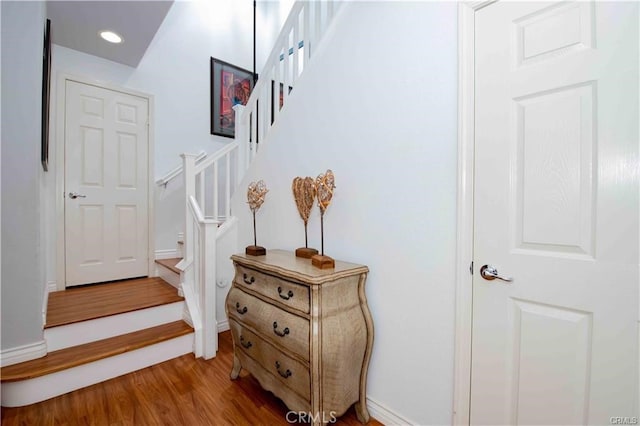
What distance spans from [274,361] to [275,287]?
1.36 ft

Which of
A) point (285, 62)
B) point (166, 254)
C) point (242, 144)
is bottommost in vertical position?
point (166, 254)

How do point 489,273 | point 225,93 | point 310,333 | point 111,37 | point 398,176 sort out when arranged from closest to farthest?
point 489,273
point 310,333
point 398,176
point 111,37
point 225,93

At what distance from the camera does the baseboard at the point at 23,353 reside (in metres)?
1.79

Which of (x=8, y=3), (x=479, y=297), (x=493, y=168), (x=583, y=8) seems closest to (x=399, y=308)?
(x=479, y=297)

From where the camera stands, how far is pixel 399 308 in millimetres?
1551

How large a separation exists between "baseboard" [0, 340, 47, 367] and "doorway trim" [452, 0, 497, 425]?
8.35 ft

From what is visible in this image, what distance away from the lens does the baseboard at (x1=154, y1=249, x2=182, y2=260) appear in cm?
350

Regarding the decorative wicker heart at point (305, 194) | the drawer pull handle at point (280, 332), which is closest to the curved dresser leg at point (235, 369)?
the drawer pull handle at point (280, 332)

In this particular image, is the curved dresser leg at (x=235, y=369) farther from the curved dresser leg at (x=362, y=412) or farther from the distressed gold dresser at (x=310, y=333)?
the curved dresser leg at (x=362, y=412)

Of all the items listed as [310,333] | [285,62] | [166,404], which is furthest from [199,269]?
[285,62]

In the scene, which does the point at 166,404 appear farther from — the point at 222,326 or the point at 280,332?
the point at 222,326

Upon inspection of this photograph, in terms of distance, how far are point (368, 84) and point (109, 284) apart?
127 inches

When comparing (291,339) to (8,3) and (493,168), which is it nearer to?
(493,168)

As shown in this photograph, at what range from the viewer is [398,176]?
1557 millimetres
